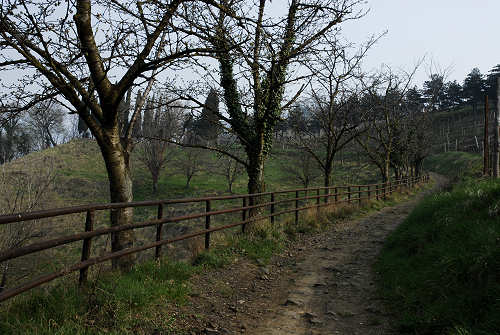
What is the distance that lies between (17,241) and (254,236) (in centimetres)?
869

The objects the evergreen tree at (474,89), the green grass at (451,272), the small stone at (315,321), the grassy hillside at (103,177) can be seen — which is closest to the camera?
the green grass at (451,272)

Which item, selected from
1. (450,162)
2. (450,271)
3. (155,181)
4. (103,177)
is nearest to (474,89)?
(450,162)

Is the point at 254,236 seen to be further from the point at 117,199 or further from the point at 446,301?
the point at 446,301

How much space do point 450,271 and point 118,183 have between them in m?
6.01

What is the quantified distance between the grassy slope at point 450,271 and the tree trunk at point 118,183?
16.1 ft

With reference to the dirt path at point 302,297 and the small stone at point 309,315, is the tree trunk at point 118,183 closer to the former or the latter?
the dirt path at point 302,297

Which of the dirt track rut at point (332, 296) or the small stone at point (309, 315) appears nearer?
the dirt track rut at point (332, 296)

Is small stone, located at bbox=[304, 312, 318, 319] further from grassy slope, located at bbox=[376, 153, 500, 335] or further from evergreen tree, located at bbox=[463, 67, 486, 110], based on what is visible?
evergreen tree, located at bbox=[463, 67, 486, 110]

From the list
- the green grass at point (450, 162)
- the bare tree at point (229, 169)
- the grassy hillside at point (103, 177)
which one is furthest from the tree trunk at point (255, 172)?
the green grass at point (450, 162)

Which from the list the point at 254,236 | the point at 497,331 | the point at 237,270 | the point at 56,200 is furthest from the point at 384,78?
the point at 56,200

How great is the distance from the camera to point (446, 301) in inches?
148

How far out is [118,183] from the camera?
645cm

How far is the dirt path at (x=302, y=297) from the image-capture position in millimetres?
4098

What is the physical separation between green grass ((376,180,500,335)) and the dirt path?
0.40 m
